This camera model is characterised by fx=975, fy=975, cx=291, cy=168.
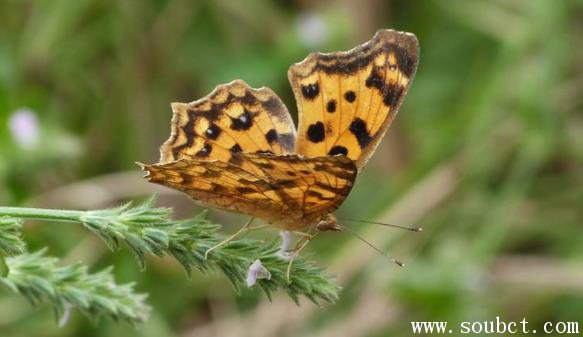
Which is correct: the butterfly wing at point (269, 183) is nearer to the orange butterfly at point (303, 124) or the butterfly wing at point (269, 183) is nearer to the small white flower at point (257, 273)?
the orange butterfly at point (303, 124)

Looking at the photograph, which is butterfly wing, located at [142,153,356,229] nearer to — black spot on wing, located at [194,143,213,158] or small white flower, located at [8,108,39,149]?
black spot on wing, located at [194,143,213,158]

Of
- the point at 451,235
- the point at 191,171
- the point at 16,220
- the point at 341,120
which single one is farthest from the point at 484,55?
the point at 16,220

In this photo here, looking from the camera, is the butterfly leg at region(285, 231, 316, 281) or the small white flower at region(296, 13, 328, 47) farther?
the small white flower at region(296, 13, 328, 47)

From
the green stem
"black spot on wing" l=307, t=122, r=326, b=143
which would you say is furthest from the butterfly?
the green stem

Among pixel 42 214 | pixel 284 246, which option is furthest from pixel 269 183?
pixel 42 214

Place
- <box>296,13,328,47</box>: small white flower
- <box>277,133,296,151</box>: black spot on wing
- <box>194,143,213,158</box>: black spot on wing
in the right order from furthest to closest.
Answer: <box>296,13,328,47</box>: small white flower
<box>277,133,296,151</box>: black spot on wing
<box>194,143,213,158</box>: black spot on wing
